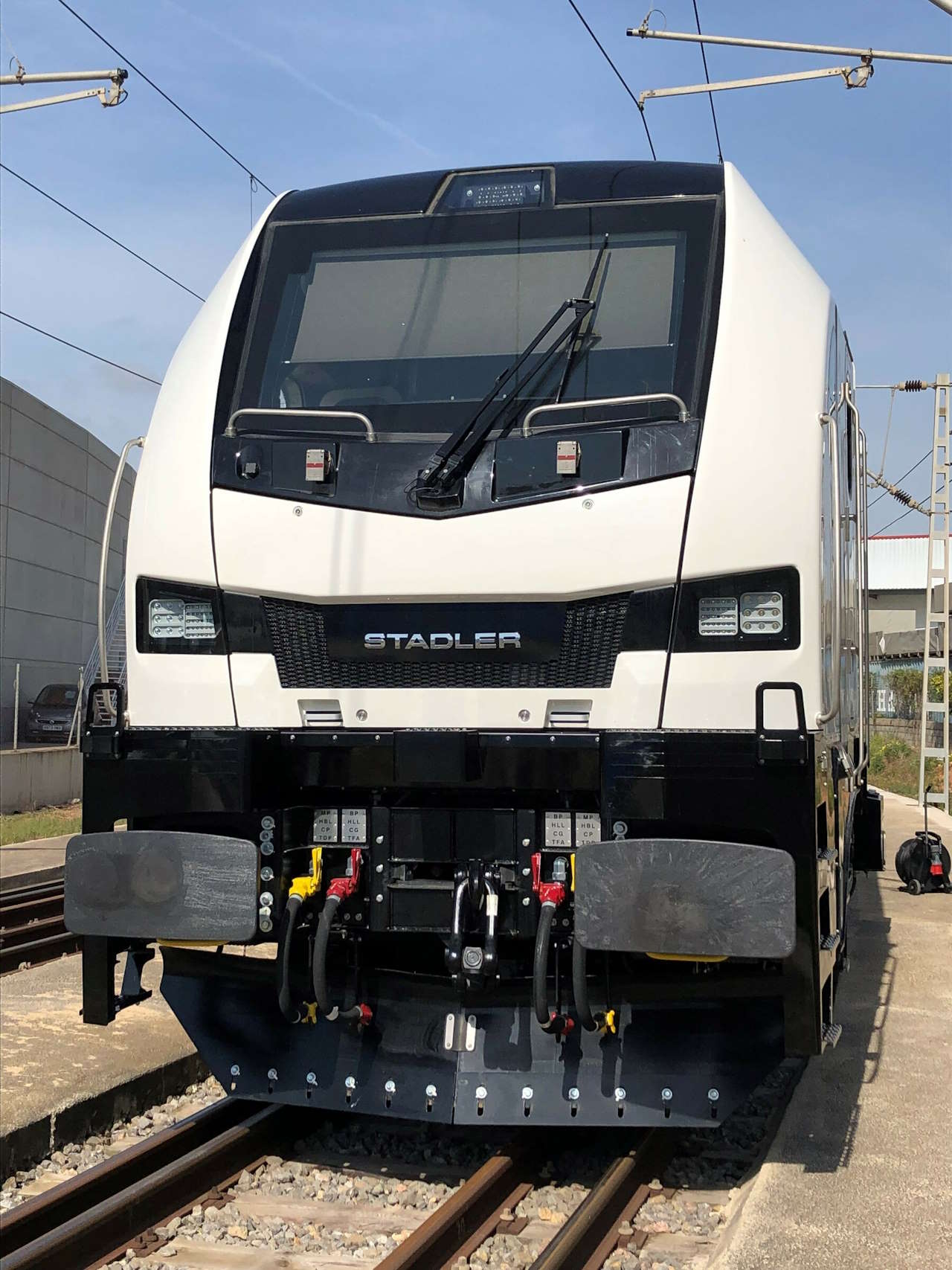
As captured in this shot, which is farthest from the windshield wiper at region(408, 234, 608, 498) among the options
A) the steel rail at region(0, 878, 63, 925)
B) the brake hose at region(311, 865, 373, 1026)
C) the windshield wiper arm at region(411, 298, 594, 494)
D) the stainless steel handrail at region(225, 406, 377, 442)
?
the steel rail at region(0, 878, 63, 925)

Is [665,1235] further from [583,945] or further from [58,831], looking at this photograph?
[58,831]

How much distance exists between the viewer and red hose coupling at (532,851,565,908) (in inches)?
186

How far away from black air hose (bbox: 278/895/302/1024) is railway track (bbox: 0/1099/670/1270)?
69cm

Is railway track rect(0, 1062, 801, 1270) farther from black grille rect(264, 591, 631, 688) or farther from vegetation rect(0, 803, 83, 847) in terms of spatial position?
vegetation rect(0, 803, 83, 847)

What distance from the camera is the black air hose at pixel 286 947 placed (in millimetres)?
4828

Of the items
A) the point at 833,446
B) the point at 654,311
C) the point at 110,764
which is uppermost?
the point at 654,311

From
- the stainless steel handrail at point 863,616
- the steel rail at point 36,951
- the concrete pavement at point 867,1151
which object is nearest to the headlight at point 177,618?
the concrete pavement at point 867,1151

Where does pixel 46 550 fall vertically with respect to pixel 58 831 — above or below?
above

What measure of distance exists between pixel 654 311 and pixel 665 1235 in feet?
10.9

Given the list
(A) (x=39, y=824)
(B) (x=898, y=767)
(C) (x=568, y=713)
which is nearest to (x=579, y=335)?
(C) (x=568, y=713)

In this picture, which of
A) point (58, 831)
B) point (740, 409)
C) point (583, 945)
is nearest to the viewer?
point (583, 945)

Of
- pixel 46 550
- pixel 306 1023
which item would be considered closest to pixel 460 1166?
pixel 306 1023

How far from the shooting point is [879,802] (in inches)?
429

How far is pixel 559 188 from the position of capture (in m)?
5.59
